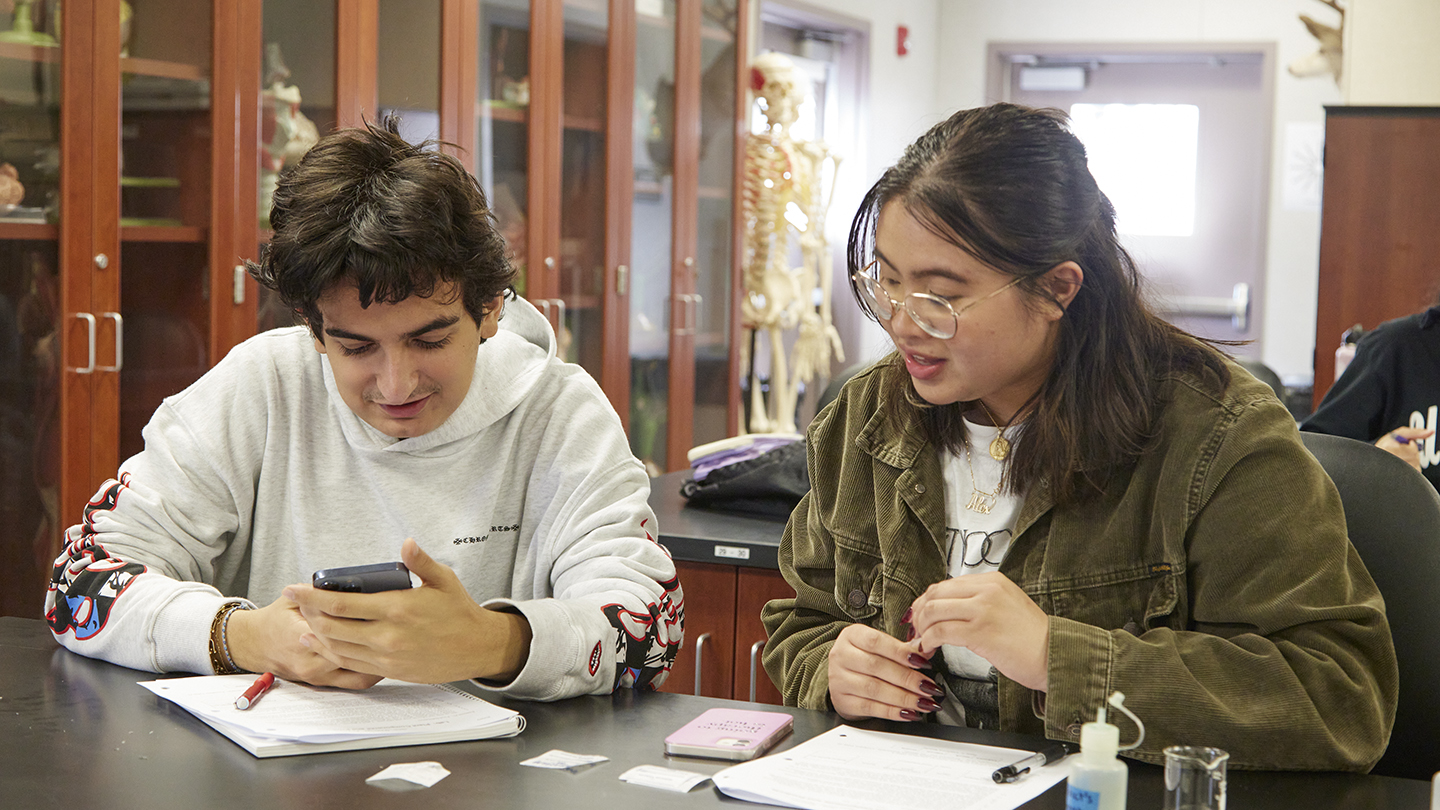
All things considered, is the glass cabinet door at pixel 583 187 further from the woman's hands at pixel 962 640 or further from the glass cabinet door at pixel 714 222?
the woman's hands at pixel 962 640

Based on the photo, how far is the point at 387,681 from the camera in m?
1.33

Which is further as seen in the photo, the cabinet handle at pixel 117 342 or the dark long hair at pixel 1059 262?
the cabinet handle at pixel 117 342

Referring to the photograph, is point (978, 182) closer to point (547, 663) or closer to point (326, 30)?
point (547, 663)

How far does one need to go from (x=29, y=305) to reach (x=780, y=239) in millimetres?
2993

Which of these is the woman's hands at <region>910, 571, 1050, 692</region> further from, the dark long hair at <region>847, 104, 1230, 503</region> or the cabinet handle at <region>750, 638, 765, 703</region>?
the cabinet handle at <region>750, 638, 765, 703</region>

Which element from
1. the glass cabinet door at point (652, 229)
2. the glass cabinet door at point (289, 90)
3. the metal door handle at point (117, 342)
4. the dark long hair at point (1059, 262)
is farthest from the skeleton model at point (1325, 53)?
the metal door handle at point (117, 342)

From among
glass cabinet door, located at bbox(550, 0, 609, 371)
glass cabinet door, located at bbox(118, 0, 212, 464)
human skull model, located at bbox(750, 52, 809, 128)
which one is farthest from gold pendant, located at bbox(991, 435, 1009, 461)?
human skull model, located at bbox(750, 52, 809, 128)

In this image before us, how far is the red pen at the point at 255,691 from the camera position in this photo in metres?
1.22

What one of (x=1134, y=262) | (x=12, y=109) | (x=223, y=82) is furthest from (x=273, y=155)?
(x=1134, y=262)

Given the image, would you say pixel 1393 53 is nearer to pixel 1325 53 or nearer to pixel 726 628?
pixel 1325 53

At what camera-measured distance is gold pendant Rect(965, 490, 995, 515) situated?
1464 millimetres

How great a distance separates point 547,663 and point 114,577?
1.62 feet

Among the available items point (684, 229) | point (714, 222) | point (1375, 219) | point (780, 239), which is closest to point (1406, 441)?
point (1375, 219)

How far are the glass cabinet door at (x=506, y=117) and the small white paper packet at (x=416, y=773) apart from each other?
2.49 metres
